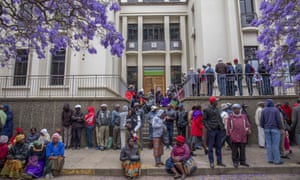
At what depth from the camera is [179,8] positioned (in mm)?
22469

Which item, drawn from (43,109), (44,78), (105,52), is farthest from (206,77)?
(44,78)

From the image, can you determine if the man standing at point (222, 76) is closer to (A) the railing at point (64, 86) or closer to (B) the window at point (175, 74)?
(A) the railing at point (64, 86)

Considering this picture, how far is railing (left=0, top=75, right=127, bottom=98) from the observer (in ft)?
41.8

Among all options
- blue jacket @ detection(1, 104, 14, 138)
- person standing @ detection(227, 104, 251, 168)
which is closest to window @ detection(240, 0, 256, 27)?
person standing @ detection(227, 104, 251, 168)

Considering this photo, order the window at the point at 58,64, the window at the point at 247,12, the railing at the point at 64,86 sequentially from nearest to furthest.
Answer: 1. the railing at the point at 64,86
2. the window at the point at 58,64
3. the window at the point at 247,12

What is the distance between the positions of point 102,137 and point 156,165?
3.77 meters

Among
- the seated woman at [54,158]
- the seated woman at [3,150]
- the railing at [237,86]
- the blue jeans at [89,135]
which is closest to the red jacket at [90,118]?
the blue jeans at [89,135]

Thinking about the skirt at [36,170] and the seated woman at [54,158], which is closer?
the skirt at [36,170]

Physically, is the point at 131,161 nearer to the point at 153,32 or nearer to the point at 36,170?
the point at 36,170

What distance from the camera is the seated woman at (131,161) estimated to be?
20.5ft

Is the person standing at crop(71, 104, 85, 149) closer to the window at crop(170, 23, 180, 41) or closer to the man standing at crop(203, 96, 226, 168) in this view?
the man standing at crop(203, 96, 226, 168)

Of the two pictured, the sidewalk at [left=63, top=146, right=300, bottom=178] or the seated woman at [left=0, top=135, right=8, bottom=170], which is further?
the seated woman at [left=0, top=135, right=8, bottom=170]

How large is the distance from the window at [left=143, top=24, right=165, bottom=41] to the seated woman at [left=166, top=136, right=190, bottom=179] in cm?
1755

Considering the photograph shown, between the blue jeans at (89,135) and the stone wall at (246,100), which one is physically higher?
the stone wall at (246,100)
